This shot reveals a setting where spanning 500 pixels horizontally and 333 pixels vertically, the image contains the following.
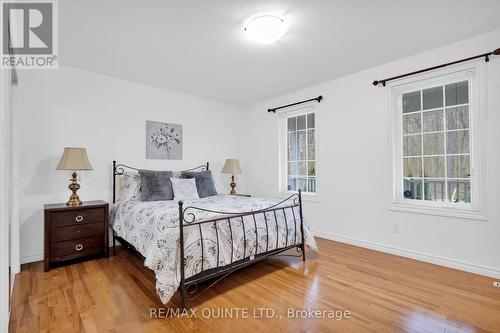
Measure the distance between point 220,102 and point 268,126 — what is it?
3.41 ft

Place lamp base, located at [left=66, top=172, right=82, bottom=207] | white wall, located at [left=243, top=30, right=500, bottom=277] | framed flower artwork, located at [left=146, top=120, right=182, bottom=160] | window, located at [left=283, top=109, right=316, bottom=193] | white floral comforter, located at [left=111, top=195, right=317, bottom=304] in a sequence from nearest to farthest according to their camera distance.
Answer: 1. white floral comforter, located at [left=111, top=195, right=317, bottom=304]
2. white wall, located at [left=243, top=30, right=500, bottom=277]
3. lamp base, located at [left=66, top=172, right=82, bottom=207]
4. framed flower artwork, located at [left=146, top=120, right=182, bottom=160]
5. window, located at [left=283, top=109, right=316, bottom=193]

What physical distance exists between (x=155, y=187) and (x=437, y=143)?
3450 millimetres

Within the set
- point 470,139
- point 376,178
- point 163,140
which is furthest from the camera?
point 163,140

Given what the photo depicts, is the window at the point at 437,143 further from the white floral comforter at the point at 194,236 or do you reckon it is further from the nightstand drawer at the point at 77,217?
the nightstand drawer at the point at 77,217

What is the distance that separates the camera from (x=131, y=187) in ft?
11.0

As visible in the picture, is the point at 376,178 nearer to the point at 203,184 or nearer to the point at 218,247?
the point at 218,247

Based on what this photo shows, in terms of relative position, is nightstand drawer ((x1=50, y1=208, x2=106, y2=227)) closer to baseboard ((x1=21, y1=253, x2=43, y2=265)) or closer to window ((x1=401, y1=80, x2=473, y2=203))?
baseboard ((x1=21, y1=253, x2=43, y2=265))

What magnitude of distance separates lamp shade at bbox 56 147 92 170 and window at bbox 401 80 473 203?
3838mm

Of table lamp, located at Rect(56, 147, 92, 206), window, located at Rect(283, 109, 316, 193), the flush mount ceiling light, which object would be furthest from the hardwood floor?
the flush mount ceiling light

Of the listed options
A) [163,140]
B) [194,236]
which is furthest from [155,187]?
[194,236]

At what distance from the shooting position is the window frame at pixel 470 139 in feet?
8.23

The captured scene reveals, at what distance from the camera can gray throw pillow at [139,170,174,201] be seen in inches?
127

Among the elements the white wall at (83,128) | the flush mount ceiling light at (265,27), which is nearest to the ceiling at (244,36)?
the flush mount ceiling light at (265,27)

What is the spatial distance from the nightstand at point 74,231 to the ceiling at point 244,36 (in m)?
1.75
